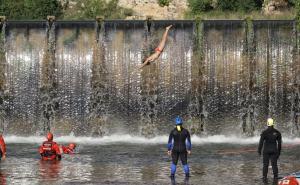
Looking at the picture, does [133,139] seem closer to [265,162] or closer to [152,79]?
[152,79]

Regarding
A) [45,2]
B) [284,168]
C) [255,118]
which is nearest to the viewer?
[284,168]

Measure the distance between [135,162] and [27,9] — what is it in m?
29.2

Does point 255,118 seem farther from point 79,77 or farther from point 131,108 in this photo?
point 79,77

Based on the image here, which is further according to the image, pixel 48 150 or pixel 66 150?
pixel 66 150

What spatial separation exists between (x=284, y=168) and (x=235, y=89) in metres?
14.1

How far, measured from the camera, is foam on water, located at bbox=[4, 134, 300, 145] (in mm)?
39594

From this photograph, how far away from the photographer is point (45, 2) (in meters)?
56.7

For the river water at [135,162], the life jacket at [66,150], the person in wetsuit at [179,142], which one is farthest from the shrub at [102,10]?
the person in wetsuit at [179,142]

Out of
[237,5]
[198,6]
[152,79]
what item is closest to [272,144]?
[152,79]

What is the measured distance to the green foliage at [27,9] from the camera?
56188 mm

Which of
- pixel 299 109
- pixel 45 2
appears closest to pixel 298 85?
pixel 299 109

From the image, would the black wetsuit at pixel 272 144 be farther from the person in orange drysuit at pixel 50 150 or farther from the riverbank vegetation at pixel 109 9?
the riverbank vegetation at pixel 109 9

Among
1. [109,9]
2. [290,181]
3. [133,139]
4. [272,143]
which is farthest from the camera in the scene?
[109,9]

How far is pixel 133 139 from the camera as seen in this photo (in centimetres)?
4088
